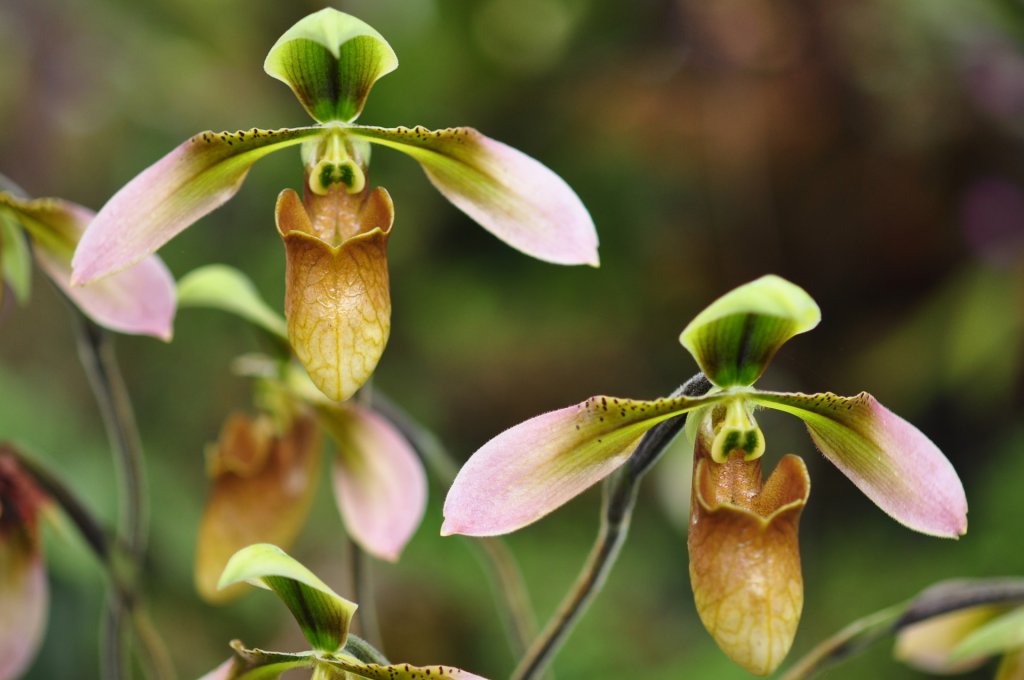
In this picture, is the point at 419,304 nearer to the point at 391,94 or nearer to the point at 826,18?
the point at 391,94

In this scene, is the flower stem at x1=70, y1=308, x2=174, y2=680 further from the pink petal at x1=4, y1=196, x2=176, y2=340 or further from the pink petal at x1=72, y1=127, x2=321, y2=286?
the pink petal at x1=72, y1=127, x2=321, y2=286

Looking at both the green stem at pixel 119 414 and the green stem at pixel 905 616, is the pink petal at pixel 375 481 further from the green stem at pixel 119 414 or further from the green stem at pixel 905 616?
the green stem at pixel 905 616

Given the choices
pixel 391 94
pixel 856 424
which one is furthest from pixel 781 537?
pixel 391 94

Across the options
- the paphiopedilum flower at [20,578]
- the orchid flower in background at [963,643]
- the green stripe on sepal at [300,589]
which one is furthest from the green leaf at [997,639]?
A: the paphiopedilum flower at [20,578]

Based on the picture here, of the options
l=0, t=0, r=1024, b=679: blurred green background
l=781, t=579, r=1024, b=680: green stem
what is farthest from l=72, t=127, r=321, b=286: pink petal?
l=0, t=0, r=1024, b=679: blurred green background

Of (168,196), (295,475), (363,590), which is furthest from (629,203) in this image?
(168,196)

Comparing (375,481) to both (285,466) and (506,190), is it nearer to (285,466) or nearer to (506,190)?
(285,466)
